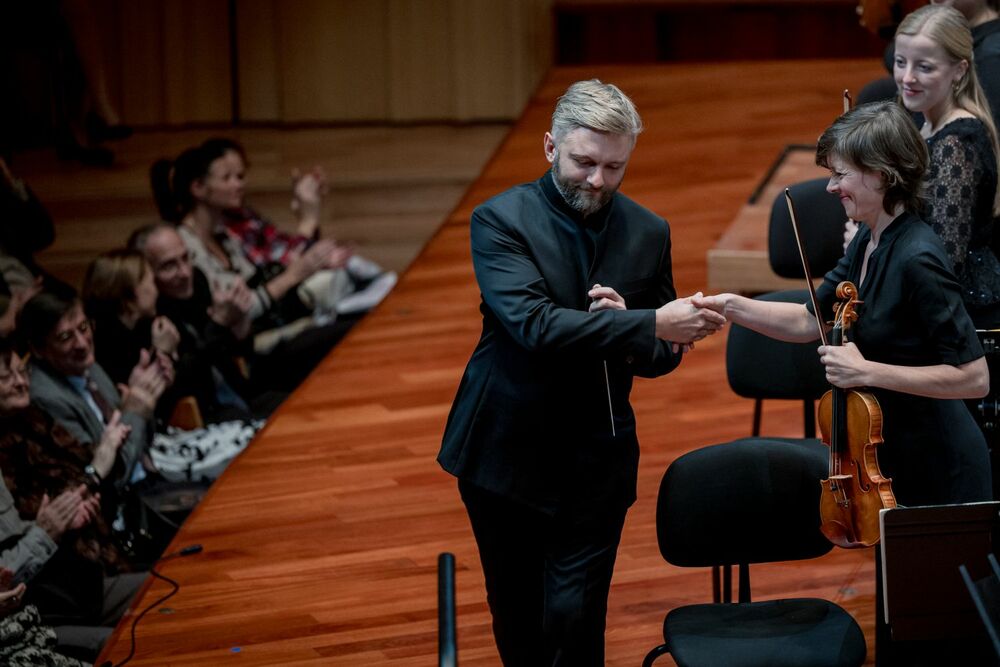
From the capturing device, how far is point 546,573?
6.95 ft

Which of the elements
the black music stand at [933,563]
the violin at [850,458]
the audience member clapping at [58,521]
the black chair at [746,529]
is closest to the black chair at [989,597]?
the black music stand at [933,563]

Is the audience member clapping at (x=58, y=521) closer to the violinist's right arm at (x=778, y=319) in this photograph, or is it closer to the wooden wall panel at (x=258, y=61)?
the violinist's right arm at (x=778, y=319)

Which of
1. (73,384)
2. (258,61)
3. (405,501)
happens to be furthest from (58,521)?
(258,61)

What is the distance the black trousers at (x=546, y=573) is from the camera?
2.09 meters

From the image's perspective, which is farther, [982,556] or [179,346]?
[179,346]

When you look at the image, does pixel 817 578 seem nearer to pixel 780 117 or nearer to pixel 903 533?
pixel 903 533

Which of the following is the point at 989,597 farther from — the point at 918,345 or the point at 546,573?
the point at 546,573

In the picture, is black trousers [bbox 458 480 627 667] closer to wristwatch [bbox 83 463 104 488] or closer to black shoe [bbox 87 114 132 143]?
wristwatch [bbox 83 463 104 488]

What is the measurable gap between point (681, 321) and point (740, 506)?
15.0 inches

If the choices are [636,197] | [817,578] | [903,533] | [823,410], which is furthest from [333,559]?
[636,197]

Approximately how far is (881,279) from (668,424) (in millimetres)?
1752

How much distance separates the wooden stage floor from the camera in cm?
276

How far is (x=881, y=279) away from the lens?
1992 mm

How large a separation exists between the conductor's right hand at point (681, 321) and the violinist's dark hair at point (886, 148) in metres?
0.29
